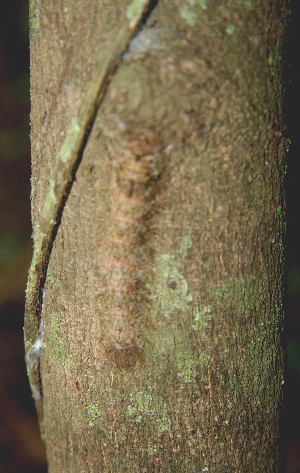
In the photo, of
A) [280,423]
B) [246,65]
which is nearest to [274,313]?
[280,423]

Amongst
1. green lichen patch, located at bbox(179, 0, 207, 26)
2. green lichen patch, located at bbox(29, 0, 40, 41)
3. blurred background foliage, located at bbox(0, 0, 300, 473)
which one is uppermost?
green lichen patch, located at bbox(29, 0, 40, 41)

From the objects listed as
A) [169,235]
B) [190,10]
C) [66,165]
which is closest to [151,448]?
[169,235]

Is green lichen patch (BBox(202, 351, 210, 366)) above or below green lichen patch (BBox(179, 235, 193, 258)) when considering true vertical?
below

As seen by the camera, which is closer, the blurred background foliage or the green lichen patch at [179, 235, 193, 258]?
the green lichen patch at [179, 235, 193, 258]

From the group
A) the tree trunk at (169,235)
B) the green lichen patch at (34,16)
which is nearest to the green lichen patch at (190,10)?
the tree trunk at (169,235)

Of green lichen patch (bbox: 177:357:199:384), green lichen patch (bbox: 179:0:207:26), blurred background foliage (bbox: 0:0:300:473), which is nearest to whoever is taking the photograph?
green lichen patch (bbox: 179:0:207:26)

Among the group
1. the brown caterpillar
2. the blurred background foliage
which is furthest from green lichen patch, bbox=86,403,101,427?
the blurred background foliage

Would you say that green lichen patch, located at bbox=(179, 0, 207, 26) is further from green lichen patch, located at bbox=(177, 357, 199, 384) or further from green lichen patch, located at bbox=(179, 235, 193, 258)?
green lichen patch, located at bbox=(177, 357, 199, 384)

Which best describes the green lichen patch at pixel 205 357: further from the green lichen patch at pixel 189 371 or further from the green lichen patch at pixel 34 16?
the green lichen patch at pixel 34 16

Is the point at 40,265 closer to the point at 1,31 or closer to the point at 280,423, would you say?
the point at 280,423
